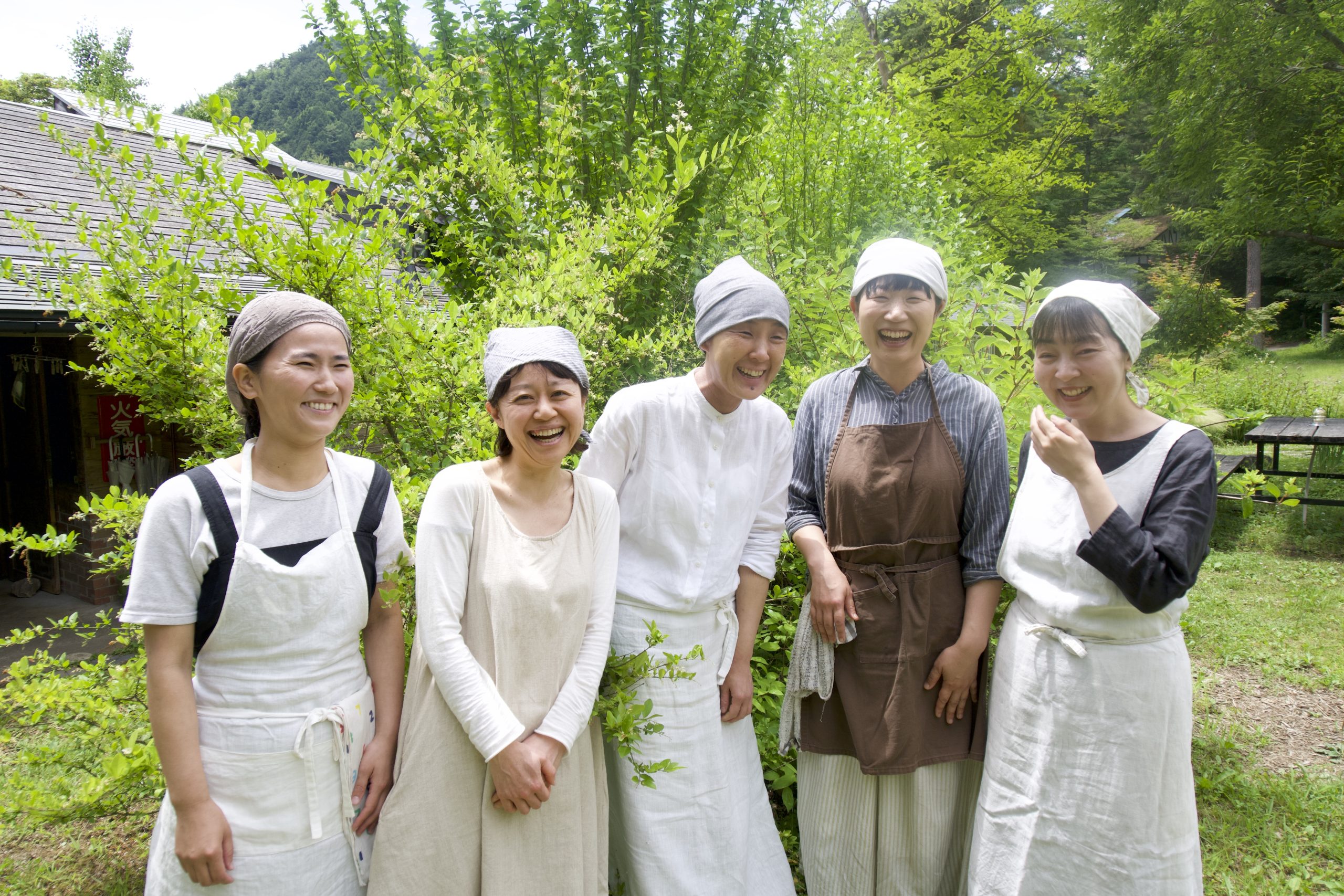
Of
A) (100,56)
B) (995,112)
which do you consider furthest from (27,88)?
(995,112)

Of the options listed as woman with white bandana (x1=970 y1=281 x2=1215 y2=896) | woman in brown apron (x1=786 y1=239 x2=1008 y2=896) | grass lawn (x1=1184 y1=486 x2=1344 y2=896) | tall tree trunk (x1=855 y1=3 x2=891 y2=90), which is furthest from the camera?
tall tree trunk (x1=855 y1=3 x2=891 y2=90)

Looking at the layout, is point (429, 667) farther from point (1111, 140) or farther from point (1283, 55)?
point (1111, 140)

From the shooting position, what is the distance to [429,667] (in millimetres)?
1809

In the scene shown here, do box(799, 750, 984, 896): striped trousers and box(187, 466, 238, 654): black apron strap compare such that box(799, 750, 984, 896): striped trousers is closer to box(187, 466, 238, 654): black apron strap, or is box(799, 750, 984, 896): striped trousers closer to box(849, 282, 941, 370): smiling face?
box(849, 282, 941, 370): smiling face

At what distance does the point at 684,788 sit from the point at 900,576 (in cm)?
80

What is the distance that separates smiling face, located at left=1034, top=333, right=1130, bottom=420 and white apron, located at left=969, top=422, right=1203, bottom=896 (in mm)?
156

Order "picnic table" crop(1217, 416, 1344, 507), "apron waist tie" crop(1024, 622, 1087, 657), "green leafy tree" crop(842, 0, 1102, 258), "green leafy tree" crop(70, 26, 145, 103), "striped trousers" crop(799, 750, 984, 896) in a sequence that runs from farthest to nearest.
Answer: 1. "green leafy tree" crop(70, 26, 145, 103)
2. "green leafy tree" crop(842, 0, 1102, 258)
3. "picnic table" crop(1217, 416, 1344, 507)
4. "striped trousers" crop(799, 750, 984, 896)
5. "apron waist tie" crop(1024, 622, 1087, 657)

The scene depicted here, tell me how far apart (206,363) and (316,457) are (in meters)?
0.94

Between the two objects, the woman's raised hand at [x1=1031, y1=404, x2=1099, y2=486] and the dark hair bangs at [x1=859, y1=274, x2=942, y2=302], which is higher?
the dark hair bangs at [x1=859, y1=274, x2=942, y2=302]

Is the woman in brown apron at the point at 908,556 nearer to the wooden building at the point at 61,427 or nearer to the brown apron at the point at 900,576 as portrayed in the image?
the brown apron at the point at 900,576

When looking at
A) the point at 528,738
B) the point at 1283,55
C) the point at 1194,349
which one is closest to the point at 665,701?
the point at 528,738

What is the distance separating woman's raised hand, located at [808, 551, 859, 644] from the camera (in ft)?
7.42

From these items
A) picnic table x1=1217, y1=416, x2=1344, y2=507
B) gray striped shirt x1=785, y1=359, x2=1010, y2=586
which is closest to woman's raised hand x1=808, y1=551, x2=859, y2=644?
gray striped shirt x1=785, y1=359, x2=1010, y2=586

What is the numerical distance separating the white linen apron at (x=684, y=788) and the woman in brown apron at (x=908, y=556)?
0.32m
